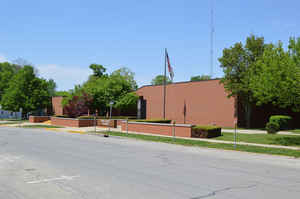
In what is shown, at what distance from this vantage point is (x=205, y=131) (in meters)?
22.1

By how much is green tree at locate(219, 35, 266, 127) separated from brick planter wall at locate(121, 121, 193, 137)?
935cm

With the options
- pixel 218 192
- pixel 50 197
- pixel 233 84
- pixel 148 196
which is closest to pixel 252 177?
pixel 218 192

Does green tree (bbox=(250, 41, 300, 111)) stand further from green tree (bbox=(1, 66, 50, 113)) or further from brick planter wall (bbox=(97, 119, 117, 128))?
green tree (bbox=(1, 66, 50, 113))

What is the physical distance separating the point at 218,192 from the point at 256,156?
8100 millimetres

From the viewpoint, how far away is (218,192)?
22.4ft

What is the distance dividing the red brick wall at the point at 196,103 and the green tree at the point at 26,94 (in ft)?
77.6

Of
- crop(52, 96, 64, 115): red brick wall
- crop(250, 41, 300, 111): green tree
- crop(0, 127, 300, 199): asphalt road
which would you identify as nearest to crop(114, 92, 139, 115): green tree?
crop(52, 96, 64, 115): red brick wall

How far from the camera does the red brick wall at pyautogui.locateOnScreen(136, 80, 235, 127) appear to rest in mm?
32312

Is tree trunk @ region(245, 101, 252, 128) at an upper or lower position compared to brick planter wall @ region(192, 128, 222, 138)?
upper

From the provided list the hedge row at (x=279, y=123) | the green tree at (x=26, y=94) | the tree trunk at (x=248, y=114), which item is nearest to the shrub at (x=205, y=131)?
the hedge row at (x=279, y=123)

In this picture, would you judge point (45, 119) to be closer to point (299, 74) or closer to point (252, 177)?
point (299, 74)

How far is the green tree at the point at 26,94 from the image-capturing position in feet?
171

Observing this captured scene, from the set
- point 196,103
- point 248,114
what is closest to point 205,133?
point 248,114

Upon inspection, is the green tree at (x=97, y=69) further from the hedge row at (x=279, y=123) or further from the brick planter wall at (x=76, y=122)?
the hedge row at (x=279, y=123)
